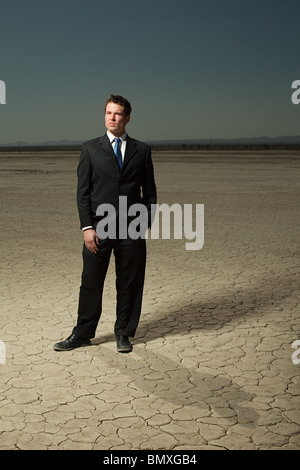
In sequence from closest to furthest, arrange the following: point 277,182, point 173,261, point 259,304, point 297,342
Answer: point 297,342 → point 259,304 → point 173,261 → point 277,182

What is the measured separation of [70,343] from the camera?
4.63m

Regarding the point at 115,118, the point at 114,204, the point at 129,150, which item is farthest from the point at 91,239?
the point at 115,118

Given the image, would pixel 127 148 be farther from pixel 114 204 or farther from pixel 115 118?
pixel 114 204

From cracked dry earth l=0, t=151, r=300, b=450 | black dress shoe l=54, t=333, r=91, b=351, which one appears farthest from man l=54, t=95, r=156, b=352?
cracked dry earth l=0, t=151, r=300, b=450

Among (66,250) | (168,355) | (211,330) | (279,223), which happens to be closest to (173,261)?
(66,250)

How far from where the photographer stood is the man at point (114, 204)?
13.9ft

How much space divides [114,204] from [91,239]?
349mm

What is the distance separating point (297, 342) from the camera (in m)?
4.88

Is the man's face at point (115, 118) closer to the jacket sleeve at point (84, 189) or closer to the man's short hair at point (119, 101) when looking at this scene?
the man's short hair at point (119, 101)

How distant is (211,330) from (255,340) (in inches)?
18.5

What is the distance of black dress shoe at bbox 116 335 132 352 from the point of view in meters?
4.57

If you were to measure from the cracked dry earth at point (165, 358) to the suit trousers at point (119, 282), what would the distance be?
26cm
